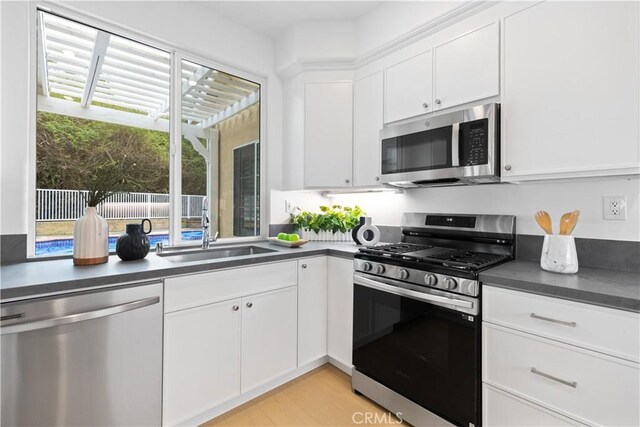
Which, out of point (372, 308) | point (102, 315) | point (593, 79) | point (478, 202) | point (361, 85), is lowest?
point (372, 308)

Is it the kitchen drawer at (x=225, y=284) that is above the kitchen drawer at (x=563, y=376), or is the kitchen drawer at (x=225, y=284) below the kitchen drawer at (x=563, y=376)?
above

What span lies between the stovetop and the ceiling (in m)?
1.90

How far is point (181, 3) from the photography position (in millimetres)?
2238

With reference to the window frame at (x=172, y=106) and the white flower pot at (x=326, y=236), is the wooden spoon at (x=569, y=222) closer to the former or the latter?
the white flower pot at (x=326, y=236)

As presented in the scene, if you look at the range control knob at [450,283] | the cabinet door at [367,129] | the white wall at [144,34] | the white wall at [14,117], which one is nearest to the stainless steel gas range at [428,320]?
the range control knob at [450,283]

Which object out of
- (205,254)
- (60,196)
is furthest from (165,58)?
(205,254)

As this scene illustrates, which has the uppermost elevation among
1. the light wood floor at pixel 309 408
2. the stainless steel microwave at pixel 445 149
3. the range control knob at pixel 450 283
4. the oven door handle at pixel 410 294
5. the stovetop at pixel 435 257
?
the stainless steel microwave at pixel 445 149

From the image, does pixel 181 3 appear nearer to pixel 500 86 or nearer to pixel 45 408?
pixel 500 86

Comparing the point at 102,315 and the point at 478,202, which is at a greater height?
the point at 478,202

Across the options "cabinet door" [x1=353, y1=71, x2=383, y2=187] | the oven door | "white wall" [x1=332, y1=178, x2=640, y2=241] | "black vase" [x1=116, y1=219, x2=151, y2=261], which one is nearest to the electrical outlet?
"white wall" [x1=332, y1=178, x2=640, y2=241]

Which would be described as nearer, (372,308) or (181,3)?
(372,308)

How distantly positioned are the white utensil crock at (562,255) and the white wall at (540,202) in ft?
1.13

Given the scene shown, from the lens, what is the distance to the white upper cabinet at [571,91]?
4.32 feet

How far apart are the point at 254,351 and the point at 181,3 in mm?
2571
